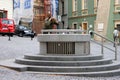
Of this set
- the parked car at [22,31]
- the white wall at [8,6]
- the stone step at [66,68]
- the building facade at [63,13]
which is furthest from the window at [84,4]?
the stone step at [66,68]

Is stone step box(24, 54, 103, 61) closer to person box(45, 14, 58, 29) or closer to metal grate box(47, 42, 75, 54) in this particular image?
metal grate box(47, 42, 75, 54)

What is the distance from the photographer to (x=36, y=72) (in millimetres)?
12422

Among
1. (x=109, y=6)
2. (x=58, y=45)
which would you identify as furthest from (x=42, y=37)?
(x=109, y=6)

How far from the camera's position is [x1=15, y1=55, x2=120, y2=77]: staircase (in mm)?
12492

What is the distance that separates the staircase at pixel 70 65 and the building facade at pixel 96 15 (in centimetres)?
2251

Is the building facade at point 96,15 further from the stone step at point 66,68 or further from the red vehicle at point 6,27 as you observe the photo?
the stone step at point 66,68

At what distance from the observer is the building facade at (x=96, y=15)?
37.3 meters

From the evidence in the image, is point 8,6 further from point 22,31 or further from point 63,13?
point 63,13

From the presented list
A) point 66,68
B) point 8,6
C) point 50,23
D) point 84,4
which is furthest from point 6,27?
point 66,68

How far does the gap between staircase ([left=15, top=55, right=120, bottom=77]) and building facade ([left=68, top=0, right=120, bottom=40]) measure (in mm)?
22507

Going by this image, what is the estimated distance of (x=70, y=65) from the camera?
12922mm

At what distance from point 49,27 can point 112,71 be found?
3823mm

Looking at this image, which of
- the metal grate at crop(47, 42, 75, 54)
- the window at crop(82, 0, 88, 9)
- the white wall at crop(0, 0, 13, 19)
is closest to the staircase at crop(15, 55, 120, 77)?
the metal grate at crop(47, 42, 75, 54)

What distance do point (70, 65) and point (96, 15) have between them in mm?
28329
